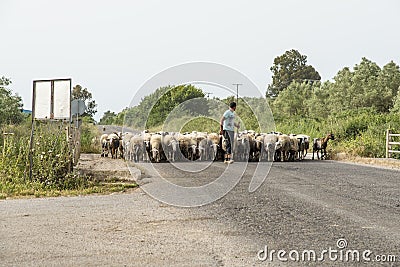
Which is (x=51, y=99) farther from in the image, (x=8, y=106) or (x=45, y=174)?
(x=8, y=106)

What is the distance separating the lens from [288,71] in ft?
327

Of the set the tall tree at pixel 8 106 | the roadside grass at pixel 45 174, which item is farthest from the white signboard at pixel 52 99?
the tall tree at pixel 8 106

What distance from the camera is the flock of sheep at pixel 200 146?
22.6 m

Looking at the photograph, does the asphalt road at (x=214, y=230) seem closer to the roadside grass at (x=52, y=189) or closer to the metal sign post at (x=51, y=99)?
the roadside grass at (x=52, y=189)

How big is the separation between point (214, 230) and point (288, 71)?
307 ft

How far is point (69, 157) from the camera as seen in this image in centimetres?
1399

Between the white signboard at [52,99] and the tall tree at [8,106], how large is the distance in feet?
63.6

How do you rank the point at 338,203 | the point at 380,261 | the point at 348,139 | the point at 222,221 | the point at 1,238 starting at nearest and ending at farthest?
1. the point at 380,261
2. the point at 1,238
3. the point at 222,221
4. the point at 338,203
5. the point at 348,139

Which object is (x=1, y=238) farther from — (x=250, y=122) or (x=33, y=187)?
(x=250, y=122)

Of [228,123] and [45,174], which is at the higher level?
[228,123]

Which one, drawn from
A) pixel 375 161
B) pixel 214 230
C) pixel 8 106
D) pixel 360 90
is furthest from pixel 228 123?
pixel 360 90

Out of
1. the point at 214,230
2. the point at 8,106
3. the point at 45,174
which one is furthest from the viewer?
the point at 8,106

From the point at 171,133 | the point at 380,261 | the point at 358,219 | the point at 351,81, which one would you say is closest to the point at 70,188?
the point at 358,219

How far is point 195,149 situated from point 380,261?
663 inches
